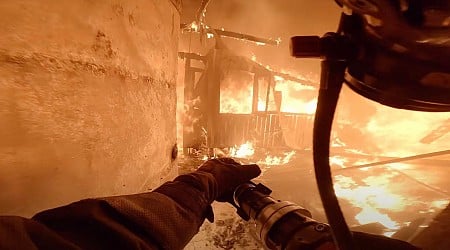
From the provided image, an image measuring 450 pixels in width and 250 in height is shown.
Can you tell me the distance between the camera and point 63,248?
74 cm

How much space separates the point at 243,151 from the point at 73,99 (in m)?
8.32

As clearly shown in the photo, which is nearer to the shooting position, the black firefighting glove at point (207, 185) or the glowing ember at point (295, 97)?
the black firefighting glove at point (207, 185)

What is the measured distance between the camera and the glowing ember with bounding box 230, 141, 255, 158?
9.37 meters

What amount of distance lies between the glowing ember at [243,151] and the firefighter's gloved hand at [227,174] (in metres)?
7.67

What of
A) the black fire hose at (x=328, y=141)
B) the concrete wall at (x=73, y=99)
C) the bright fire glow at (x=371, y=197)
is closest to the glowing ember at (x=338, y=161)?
the bright fire glow at (x=371, y=197)

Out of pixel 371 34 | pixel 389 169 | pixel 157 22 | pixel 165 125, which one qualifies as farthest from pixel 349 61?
pixel 389 169

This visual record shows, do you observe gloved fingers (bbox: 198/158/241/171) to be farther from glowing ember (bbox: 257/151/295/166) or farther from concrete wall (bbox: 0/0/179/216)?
glowing ember (bbox: 257/151/295/166)

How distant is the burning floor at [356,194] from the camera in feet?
12.8

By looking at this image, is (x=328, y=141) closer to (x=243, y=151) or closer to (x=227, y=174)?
(x=227, y=174)

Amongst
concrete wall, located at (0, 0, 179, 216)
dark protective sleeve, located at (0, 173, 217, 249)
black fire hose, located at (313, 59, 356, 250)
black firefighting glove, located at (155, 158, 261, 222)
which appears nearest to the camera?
black fire hose, located at (313, 59, 356, 250)

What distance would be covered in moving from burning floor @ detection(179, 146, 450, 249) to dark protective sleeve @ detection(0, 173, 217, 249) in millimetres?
2225

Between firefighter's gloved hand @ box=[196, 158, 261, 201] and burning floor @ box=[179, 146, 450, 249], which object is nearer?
firefighter's gloved hand @ box=[196, 158, 261, 201]

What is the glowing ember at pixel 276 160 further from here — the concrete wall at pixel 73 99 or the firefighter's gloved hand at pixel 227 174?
the firefighter's gloved hand at pixel 227 174

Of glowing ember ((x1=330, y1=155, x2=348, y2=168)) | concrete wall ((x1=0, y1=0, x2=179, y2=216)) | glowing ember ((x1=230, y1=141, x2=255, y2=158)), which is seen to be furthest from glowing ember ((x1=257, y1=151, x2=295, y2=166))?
concrete wall ((x1=0, y1=0, x2=179, y2=216))
